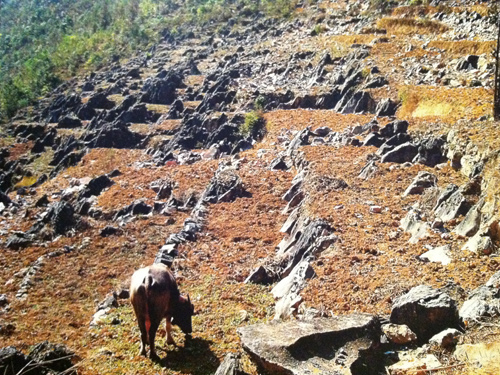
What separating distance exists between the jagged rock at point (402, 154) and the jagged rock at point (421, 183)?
8.59 ft

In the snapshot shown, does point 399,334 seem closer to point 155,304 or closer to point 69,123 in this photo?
point 155,304

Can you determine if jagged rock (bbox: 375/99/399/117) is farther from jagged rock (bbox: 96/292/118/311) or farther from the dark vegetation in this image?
the dark vegetation

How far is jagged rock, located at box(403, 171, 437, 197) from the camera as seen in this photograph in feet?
42.2

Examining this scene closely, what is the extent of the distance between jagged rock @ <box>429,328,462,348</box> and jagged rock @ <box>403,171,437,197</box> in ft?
23.7

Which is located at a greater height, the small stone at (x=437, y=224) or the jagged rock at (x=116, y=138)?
the small stone at (x=437, y=224)

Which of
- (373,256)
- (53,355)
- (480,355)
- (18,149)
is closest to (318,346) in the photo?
(480,355)

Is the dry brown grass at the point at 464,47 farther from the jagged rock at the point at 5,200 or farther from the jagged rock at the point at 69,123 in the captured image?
the jagged rock at the point at 69,123

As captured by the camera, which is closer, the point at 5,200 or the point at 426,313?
the point at 426,313

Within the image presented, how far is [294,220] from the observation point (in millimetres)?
14234

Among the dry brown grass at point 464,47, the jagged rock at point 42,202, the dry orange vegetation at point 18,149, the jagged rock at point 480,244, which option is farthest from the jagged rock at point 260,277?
the dry orange vegetation at point 18,149

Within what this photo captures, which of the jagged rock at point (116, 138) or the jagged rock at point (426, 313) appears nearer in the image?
the jagged rock at point (426, 313)

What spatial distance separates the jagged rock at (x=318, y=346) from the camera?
6129 mm

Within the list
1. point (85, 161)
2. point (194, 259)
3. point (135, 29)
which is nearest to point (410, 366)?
point (194, 259)

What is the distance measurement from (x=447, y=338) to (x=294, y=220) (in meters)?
8.23
